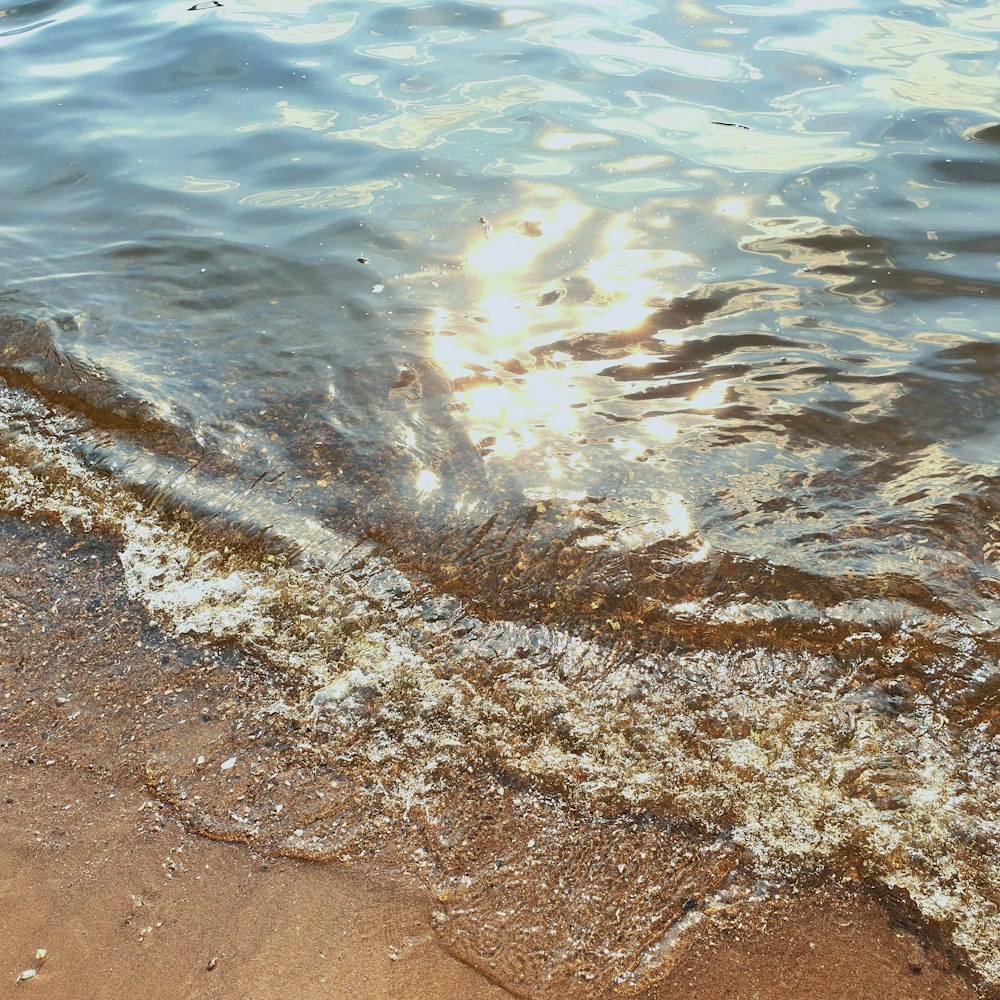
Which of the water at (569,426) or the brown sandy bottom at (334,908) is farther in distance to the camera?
the water at (569,426)

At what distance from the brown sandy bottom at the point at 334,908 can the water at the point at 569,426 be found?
3 cm

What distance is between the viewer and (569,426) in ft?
12.1

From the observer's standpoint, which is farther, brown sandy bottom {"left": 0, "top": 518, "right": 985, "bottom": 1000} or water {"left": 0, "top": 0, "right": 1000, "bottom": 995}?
water {"left": 0, "top": 0, "right": 1000, "bottom": 995}

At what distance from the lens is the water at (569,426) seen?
2.33m

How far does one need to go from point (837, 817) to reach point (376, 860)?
1121 millimetres

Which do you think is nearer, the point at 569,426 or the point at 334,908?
the point at 334,908

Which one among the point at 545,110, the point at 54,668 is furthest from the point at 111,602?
the point at 545,110

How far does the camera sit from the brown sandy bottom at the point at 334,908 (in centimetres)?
192

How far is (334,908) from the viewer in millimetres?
2051

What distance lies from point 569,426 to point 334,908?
84.3 inches

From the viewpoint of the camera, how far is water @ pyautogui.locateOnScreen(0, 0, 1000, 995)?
7.63 feet

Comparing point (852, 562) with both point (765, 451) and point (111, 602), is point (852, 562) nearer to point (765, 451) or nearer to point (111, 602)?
point (765, 451)

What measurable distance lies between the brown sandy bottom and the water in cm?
3

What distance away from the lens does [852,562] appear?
2.98 meters
